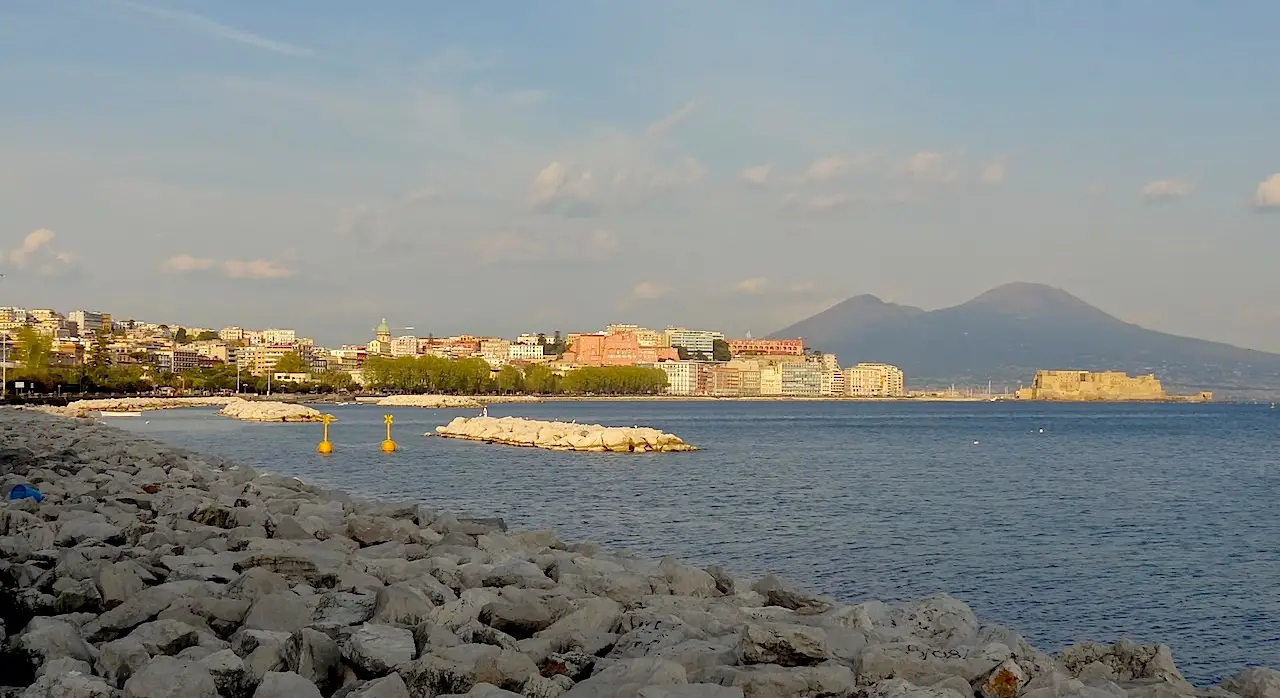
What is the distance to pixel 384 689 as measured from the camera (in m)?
4.18

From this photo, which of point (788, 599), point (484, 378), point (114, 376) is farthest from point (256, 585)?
point (484, 378)

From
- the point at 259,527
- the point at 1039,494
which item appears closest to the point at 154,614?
the point at 259,527

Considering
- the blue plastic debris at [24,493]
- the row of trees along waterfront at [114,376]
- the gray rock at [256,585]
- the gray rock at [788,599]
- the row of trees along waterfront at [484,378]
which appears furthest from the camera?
the row of trees along waterfront at [484,378]

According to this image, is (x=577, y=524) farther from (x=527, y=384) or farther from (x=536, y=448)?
(x=527, y=384)

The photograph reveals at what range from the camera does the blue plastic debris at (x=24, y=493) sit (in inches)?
424

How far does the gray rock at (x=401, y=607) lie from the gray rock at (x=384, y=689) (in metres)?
1.10

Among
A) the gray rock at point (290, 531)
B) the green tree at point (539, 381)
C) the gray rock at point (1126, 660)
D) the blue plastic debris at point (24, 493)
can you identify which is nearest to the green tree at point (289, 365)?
the green tree at point (539, 381)

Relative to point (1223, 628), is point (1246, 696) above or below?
above

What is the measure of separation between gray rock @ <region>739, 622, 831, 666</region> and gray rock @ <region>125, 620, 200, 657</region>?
2.31 meters

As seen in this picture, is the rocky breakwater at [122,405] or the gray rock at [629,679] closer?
the gray rock at [629,679]

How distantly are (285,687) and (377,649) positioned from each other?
513 mm

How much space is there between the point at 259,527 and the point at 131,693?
186 inches

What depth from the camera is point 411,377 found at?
138875mm

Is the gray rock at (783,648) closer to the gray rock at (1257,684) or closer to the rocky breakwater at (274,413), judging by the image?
the gray rock at (1257,684)
